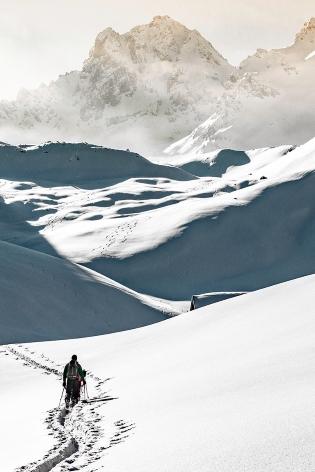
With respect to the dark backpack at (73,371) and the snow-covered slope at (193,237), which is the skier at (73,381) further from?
the snow-covered slope at (193,237)

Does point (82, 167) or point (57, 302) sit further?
point (82, 167)

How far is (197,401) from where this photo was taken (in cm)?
1326

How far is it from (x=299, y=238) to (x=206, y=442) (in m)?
95.2

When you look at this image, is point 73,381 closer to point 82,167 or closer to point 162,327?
point 162,327

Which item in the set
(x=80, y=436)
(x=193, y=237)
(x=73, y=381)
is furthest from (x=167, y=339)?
(x=193, y=237)

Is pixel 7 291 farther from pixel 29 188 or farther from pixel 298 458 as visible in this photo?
pixel 29 188

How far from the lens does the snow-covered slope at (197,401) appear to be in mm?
8507

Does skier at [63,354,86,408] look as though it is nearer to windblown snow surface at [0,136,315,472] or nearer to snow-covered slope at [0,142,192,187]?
windblown snow surface at [0,136,315,472]

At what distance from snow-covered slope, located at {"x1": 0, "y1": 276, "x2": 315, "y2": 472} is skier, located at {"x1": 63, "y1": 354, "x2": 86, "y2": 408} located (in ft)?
1.59

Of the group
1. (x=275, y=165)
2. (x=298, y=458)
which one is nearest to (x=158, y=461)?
(x=298, y=458)

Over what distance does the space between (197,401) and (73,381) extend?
692 centimetres

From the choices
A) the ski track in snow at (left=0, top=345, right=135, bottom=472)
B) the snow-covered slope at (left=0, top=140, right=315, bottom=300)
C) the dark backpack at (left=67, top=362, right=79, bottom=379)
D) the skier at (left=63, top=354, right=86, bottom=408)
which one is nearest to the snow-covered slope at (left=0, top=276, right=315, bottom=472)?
the ski track in snow at (left=0, top=345, right=135, bottom=472)

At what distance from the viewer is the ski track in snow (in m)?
10.8

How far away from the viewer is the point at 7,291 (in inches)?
2426
